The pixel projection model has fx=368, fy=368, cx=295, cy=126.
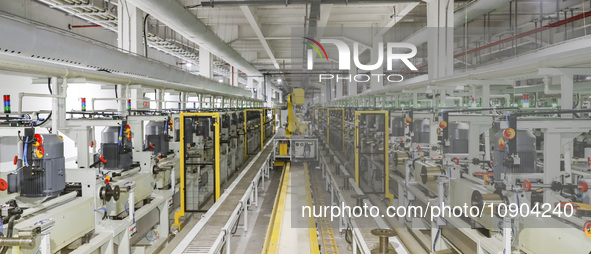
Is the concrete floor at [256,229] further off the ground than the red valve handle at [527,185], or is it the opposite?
the red valve handle at [527,185]

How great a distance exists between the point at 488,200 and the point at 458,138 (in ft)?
7.08

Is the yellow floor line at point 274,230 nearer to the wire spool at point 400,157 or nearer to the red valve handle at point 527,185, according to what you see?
the wire spool at point 400,157

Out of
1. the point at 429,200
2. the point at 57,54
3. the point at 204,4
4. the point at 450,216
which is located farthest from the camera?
the point at 204,4

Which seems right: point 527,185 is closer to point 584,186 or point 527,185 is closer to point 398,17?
point 584,186

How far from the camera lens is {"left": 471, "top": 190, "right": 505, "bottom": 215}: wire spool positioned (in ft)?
12.7

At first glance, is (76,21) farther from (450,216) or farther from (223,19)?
(450,216)

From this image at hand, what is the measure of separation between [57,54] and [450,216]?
5176mm

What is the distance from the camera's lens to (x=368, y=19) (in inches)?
466

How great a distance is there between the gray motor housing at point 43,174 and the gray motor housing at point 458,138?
206 inches

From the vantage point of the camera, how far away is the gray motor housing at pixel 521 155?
3.89m

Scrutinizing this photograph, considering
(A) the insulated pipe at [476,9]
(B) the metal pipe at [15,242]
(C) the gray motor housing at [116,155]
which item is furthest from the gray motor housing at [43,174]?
(A) the insulated pipe at [476,9]

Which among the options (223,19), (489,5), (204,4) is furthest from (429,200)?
(223,19)

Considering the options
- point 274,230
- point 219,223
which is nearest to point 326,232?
point 274,230

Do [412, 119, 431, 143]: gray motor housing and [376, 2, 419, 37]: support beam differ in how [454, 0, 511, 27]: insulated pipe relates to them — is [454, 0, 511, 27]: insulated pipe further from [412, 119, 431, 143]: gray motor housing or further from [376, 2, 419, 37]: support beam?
[412, 119, 431, 143]: gray motor housing
